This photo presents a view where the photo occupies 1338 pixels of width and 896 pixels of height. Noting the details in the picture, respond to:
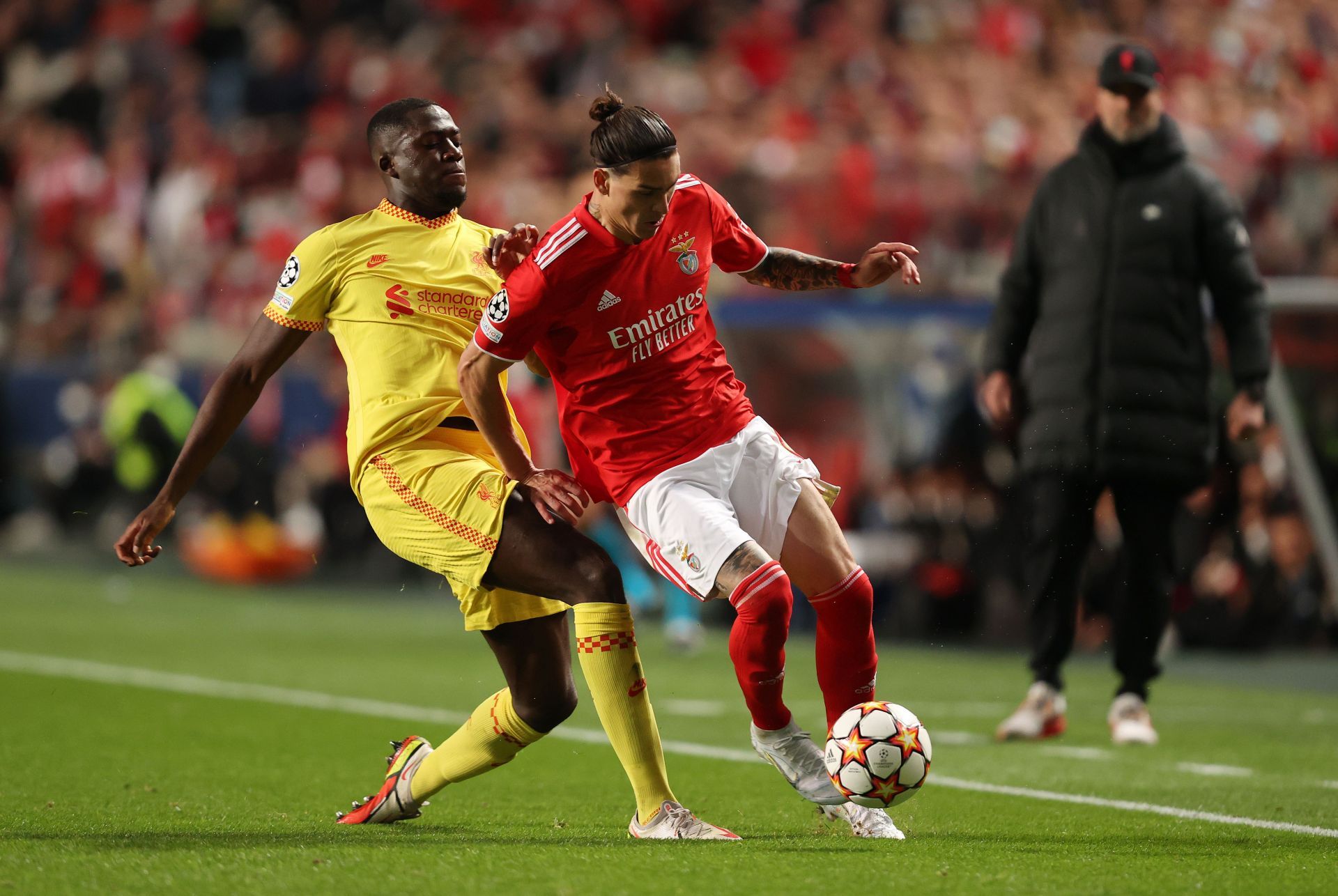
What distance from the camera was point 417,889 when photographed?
14.6ft

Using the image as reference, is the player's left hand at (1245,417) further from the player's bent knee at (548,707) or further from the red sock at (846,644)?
the player's bent knee at (548,707)

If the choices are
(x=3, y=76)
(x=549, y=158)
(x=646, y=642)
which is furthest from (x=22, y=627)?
(x=3, y=76)

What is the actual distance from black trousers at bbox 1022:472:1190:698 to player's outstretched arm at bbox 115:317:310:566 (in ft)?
12.3

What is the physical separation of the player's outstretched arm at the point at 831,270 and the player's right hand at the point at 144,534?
6.35ft

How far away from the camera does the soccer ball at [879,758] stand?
5223 millimetres

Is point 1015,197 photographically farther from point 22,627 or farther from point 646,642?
point 22,627

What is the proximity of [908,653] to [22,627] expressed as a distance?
5.80m

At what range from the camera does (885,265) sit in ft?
19.3

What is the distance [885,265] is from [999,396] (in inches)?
92.2

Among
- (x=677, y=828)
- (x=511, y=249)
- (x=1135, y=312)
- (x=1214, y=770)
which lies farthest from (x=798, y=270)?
(x=1214, y=770)

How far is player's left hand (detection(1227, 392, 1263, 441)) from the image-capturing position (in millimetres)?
7738

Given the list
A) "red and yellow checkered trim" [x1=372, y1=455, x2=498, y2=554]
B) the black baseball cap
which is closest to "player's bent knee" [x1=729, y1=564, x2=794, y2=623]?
"red and yellow checkered trim" [x1=372, y1=455, x2=498, y2=554]

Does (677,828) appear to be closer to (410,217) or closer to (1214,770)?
(410,217)

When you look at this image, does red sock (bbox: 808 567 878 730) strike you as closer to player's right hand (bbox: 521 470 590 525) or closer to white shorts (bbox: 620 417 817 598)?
white shorts (bbox: 620 417 817 598)
